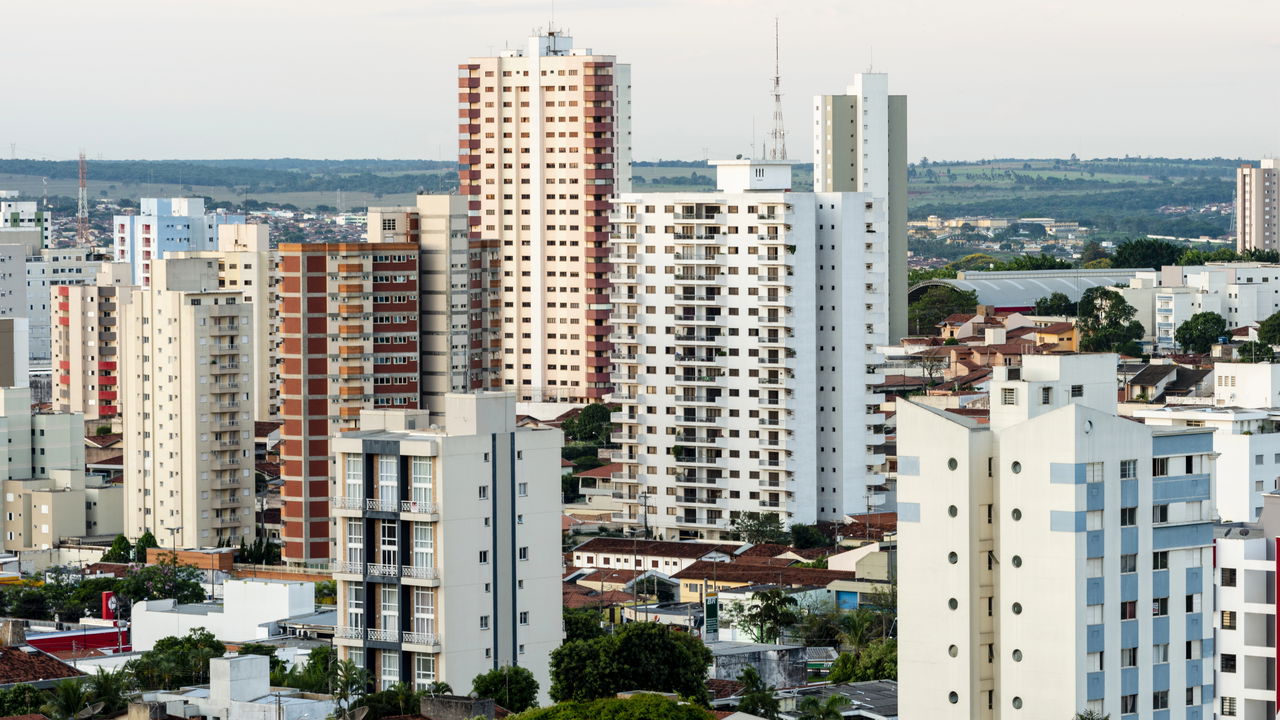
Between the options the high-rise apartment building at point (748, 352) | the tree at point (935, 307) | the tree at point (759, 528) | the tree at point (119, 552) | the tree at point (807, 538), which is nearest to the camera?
the tree at point (807, 538)

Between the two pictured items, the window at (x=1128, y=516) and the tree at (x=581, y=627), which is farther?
the tree at (x=581, y=627)

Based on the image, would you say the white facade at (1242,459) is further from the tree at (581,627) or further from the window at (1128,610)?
the window at (1128,610)

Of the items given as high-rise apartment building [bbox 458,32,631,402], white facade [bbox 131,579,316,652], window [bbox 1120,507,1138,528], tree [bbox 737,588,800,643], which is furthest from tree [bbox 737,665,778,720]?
high-rise apartment building [bbox 458,32,631,402]

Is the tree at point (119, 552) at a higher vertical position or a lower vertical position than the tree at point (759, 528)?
lower

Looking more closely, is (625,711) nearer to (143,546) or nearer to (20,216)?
(143,546)

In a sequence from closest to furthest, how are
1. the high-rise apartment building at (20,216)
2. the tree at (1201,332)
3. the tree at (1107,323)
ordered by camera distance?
the tree at (1201,332), the tree at (1107,323), the high-rise apartment building at (20,216)

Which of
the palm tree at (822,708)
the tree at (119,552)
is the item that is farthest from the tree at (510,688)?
the tree at (119,552)
